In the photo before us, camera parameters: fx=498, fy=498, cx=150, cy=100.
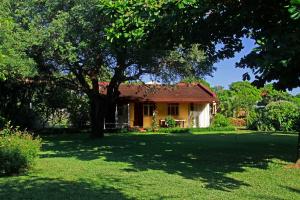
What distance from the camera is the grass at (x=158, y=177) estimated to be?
1008 centimetres

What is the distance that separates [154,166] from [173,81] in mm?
12834

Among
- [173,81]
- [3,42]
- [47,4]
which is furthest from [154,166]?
[173,81]

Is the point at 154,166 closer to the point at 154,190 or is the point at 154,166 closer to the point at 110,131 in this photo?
the point at 154,190

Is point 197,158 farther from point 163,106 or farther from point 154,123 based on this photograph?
point 163,106

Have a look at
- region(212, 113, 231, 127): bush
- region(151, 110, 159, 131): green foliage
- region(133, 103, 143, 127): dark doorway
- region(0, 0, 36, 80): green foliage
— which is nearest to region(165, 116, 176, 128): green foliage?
region(151, 110, 159, 131): green foliage

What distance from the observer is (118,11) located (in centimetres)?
1296

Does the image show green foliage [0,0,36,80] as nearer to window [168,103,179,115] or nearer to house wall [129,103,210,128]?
house wall [129,103,210,128]

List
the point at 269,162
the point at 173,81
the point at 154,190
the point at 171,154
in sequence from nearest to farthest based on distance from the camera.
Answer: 1. the point at 154,190
2. the point at 269,162
3. the point at 171,154
4. the point at 173,81

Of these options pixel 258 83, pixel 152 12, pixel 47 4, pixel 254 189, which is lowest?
pixel 254 189

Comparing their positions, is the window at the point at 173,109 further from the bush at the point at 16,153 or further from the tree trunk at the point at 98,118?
the bush at the point at 16,153

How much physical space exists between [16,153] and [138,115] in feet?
94.9

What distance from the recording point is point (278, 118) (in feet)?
123

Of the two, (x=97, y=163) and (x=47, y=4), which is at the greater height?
(x=47, y=4)

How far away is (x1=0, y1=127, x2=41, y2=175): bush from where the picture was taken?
1229 centimetres
